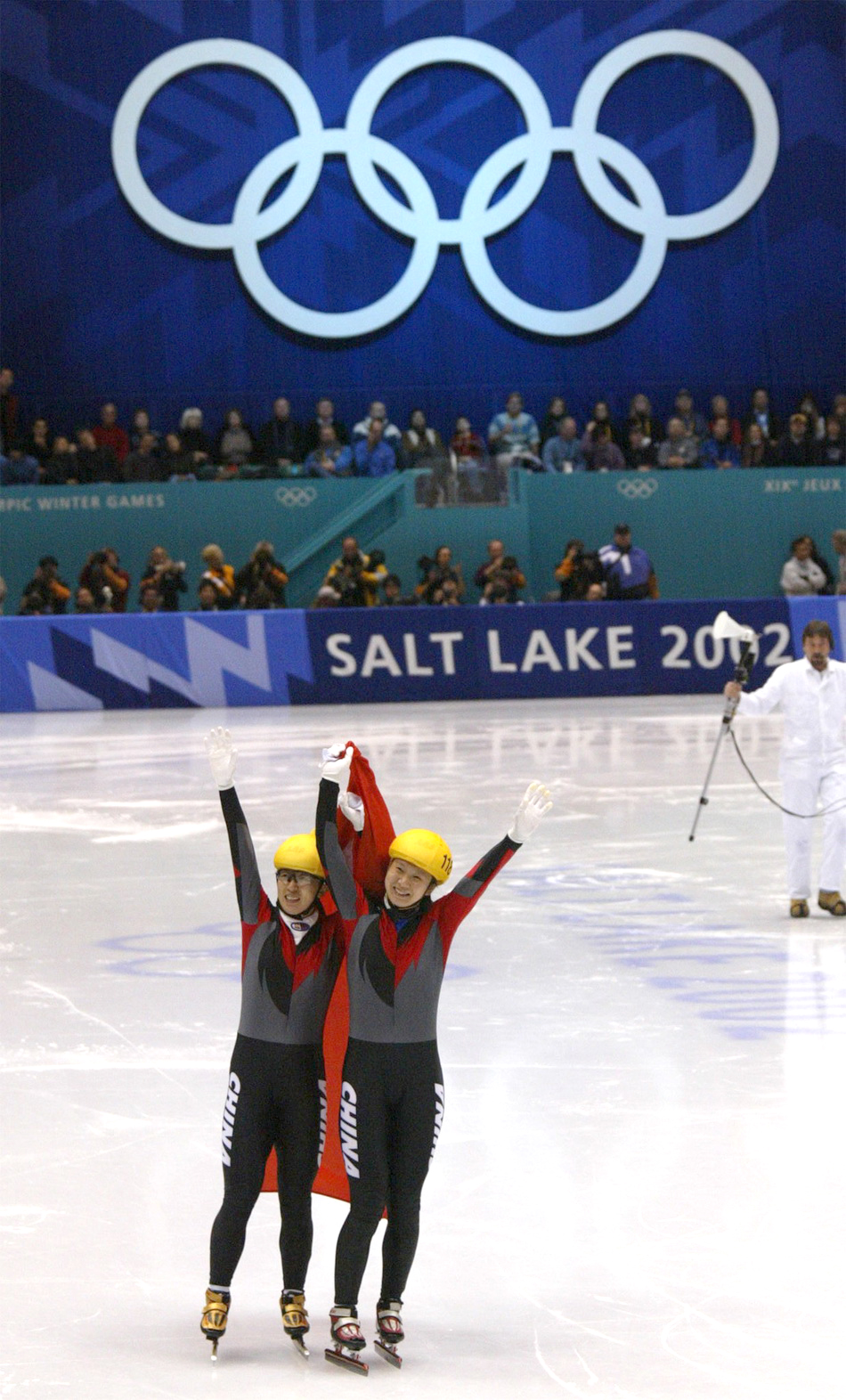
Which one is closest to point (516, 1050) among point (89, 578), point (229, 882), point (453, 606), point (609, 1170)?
point (609, 1170)

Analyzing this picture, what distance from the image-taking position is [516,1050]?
8.38m

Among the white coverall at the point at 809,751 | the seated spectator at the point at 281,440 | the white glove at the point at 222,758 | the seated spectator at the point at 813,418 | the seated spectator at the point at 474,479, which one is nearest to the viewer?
the white glove at the point at 222,758

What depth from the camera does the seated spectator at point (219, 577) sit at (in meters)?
25.7

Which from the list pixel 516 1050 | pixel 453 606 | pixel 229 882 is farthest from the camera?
pixel 453 606

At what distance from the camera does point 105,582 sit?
26.4 meters

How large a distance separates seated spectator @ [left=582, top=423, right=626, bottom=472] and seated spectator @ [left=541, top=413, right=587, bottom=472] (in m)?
0.11

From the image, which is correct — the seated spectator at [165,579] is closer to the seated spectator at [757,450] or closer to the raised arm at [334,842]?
the seated spectator at [757,450]

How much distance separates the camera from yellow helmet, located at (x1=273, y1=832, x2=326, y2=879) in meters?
5.04

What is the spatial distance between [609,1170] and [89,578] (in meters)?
20.7

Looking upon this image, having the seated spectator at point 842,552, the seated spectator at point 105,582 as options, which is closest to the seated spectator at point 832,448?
the seated spectator at point 842,552

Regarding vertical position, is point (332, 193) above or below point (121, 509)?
above

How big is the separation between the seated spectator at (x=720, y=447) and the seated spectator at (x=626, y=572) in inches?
189

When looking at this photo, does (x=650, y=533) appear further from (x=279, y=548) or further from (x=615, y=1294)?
(x=615, y=1294)

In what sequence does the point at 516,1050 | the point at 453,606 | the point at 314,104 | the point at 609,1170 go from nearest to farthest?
the point at 609,1170 → the point at 516,1050 → the point at 453,606 → the point at 314,104
